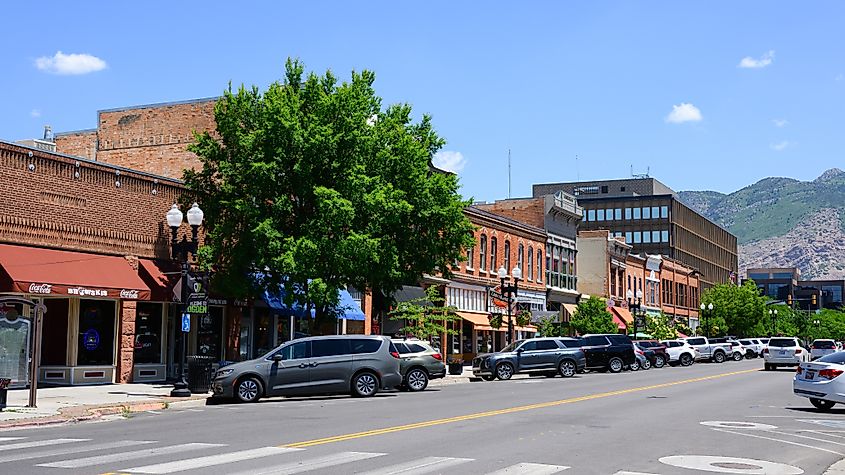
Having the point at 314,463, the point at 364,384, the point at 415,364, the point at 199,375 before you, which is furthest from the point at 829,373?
the point at 199,375

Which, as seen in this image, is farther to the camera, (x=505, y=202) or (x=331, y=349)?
(x=505, y=202)

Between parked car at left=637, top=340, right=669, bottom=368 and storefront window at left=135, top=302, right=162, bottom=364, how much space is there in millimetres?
29161

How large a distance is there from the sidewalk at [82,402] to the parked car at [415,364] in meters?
6.48

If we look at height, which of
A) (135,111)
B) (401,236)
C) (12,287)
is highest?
(135,111)

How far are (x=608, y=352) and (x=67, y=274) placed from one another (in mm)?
27306

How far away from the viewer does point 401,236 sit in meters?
33.8

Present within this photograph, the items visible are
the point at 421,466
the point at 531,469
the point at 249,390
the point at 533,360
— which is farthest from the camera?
the point at 533,360

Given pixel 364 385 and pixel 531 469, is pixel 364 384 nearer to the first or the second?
pixel 364 385

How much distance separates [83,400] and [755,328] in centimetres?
8954

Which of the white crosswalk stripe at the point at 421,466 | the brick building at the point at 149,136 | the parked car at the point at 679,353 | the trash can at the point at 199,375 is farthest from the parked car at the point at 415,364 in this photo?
the parked car at the point at 679,353

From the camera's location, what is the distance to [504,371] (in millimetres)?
38219

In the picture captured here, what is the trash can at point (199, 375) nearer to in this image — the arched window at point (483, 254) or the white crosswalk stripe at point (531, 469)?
the white crosswalk stripe at point (531, 469)

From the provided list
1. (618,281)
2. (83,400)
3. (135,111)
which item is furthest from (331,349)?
(618,281)

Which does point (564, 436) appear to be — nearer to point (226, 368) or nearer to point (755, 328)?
point (226, 368)
